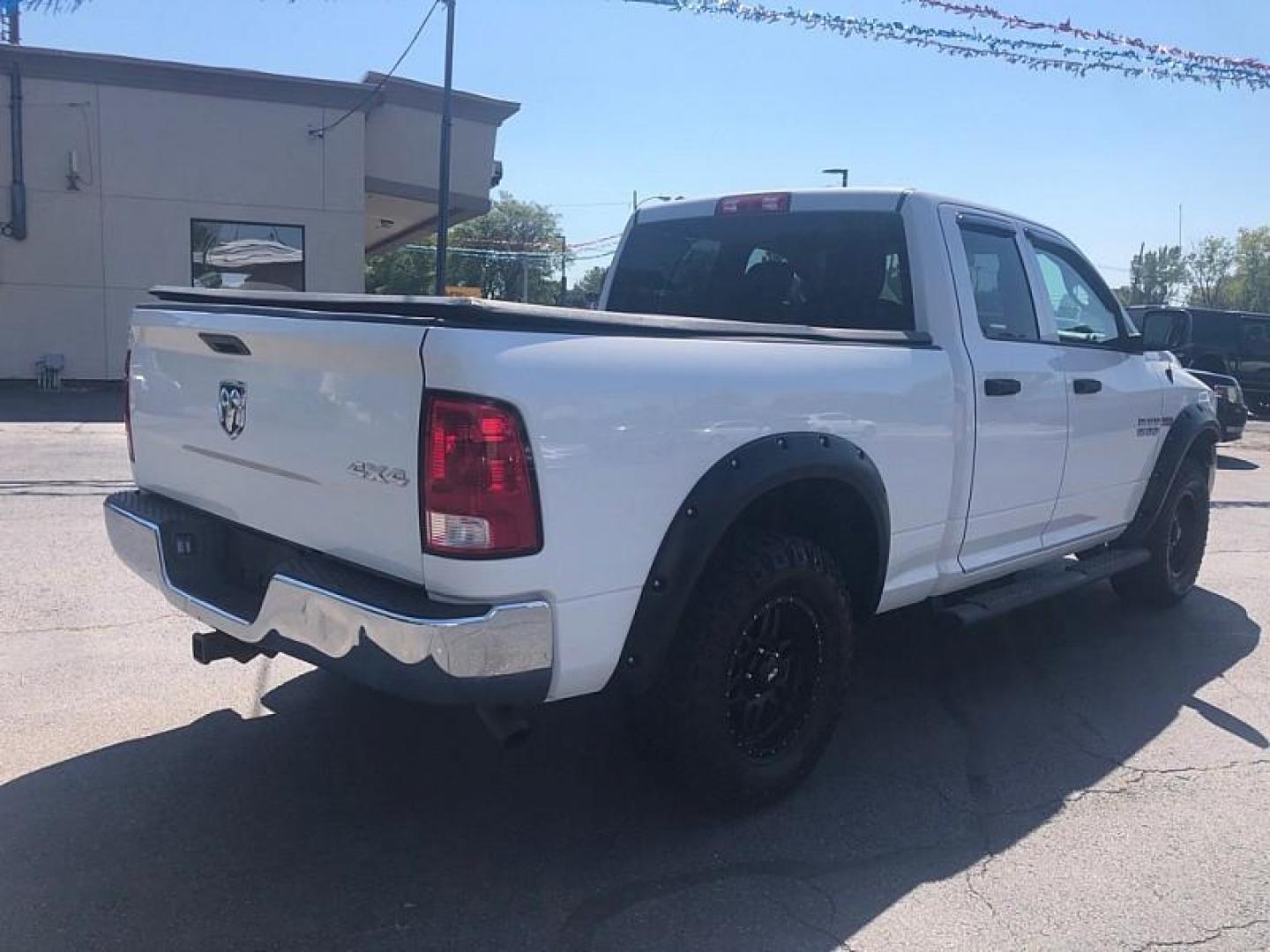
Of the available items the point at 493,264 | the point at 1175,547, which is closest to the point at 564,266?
the point at 493,264

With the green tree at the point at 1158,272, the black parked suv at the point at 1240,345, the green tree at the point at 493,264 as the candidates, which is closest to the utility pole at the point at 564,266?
the green tree at the point at 493,264

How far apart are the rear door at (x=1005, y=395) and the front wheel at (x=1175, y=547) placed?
56.6 inches

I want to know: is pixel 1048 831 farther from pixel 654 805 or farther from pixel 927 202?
pixel 927 202

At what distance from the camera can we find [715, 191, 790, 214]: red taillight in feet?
15.6

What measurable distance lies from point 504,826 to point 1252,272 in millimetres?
86742

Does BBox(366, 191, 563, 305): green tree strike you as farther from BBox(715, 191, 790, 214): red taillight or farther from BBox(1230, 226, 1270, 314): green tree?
BBox(1230, 226, 1270, 314): green tree

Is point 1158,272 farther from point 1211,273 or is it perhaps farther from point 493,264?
point 493,264

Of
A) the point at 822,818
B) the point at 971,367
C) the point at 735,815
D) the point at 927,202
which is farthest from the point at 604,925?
the point at 927,202

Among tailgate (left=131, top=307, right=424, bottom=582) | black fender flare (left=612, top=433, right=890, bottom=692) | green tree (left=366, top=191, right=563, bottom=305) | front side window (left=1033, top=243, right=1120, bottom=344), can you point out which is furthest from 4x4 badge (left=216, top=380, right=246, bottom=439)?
green tree (left=366, top=191, right=563, bottom=305)

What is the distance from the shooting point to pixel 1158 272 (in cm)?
8225

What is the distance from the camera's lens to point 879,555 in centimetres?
384

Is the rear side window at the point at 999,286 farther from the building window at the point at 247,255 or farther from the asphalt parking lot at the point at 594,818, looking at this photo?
the building window at the point at 247,255

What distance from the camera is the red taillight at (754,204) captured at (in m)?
4.75

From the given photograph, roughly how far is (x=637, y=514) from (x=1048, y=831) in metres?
1.83
